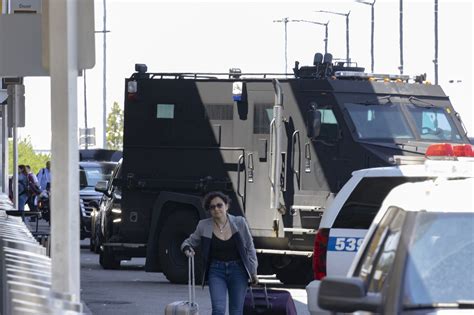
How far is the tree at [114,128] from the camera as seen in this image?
12873cm

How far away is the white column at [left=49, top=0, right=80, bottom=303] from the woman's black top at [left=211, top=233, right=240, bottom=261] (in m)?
5.41

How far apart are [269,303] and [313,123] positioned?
7.77 m

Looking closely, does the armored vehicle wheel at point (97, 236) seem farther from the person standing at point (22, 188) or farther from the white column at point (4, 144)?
the person standing at point (22, 188)

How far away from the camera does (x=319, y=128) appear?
2209 centimetres

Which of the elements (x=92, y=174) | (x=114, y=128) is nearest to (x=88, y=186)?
(x=92, y=174)

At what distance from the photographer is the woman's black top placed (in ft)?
46.4

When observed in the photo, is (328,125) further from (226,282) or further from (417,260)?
(417,260)

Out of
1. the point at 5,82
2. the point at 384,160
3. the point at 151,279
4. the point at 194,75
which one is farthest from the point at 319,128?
the point at 5,82

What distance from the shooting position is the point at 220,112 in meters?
23.1

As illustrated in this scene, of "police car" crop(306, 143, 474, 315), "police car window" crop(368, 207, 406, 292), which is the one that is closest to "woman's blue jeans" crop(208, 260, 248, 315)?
"police car" crop(306, 143, 474, 315)

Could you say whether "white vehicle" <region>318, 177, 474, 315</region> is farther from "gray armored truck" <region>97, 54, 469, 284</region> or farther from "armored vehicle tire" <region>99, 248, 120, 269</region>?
"armored vehicle tire" <region>99, 248, 120, 269</region>

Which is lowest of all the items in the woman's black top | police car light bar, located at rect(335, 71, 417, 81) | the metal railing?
the woman's black top

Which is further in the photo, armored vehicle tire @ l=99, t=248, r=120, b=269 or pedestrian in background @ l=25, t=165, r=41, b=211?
pedestrian in background @ l=25, t=165, r=41, b=211

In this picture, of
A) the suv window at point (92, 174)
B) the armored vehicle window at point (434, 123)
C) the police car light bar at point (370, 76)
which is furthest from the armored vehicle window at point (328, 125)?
the suv window at point (92, 174)
